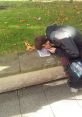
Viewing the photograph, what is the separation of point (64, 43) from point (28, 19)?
11.9 feet

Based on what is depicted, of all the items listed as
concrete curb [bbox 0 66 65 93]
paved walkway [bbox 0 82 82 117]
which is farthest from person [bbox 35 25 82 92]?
concrete curb [bbox 0 66 65 93]

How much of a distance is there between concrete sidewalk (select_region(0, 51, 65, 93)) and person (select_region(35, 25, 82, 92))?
18.5 inches

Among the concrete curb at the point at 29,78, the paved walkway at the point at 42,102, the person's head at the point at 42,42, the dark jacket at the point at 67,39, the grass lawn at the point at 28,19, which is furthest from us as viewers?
the grass lawn at the point at 28,19

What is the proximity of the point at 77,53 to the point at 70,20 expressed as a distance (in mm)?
3419

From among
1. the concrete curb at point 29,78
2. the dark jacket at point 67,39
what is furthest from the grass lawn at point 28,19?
the dark jacket at point 67,39

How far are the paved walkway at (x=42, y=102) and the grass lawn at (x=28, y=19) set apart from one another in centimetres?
151

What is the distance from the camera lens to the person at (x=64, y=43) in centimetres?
512

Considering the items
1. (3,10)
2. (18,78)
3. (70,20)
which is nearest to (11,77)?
(18,78)

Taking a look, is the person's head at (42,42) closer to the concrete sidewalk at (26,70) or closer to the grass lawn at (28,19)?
the concrete sidewalk at (26,70)

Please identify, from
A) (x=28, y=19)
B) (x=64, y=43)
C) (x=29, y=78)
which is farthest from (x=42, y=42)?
(x=28, y=19)

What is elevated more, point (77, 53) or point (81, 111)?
point (77, 53)

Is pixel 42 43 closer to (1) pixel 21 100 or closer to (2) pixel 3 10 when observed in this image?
(1) pixel 21 100

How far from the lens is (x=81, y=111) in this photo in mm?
4914

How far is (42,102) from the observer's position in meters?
5.27
